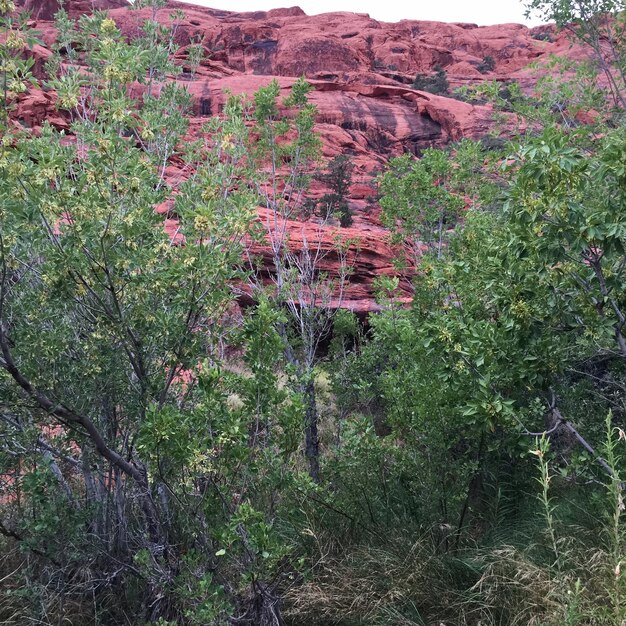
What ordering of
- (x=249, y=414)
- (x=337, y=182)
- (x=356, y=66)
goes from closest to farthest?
(x=249, y=414)
(x=337, y=182)
(x=356, y=66)

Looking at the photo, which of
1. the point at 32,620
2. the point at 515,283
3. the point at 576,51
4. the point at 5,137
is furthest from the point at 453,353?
the point at 576,51

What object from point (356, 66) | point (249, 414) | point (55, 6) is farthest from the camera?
point (356, 66)

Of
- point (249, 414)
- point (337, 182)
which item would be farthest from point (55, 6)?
point (249, 414)

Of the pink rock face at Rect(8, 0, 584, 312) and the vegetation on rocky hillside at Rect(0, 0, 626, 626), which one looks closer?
the vegetation on rocky hillside at Rect(0, 0, 626, 626)

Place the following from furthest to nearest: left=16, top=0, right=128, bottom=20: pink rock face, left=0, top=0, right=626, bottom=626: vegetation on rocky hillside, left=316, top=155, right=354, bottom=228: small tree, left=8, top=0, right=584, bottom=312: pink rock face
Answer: left=16, top=0, right=128, bottom=20: pink rock face
left=8, top=0, right=584, bottom=312: pink rock face
left=316, top=155, right=354, bottom=228: small tree
left=0, top=0, right=626, bottom=626: vegetation on rocky hillside

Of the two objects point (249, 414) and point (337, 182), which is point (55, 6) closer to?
point (337, 182)

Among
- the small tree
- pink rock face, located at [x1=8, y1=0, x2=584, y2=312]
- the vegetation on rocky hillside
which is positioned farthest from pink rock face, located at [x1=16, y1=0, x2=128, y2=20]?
the vegetation on rocky hillside

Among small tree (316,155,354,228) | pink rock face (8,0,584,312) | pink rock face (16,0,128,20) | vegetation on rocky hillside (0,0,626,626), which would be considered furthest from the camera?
pink rock face (16,0,128,20)

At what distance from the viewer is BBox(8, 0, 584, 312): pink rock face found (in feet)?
117

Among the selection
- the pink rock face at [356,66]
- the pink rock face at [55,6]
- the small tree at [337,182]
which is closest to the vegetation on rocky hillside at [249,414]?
the pink rock face at [356,66]

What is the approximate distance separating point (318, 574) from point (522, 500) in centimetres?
192

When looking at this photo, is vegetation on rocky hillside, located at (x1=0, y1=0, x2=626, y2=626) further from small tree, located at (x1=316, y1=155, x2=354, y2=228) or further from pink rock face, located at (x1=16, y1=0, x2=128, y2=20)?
pink rock face, located at (x1=16, y1=0, x2=128, y2=20)

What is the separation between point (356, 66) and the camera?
165 feet

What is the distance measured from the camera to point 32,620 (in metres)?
4.06
